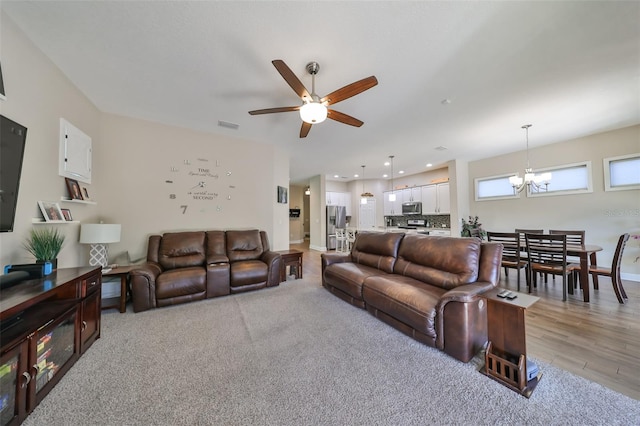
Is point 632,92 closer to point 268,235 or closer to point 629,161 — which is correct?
point 629,161

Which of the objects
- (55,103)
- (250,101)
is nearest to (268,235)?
(250,101)

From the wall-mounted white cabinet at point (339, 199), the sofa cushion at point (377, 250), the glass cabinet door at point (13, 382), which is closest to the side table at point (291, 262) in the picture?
the sofa cushion at point (377, 250)

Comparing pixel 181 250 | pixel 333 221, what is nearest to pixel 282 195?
pixel 181 250

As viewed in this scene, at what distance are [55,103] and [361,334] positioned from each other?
4103 mm

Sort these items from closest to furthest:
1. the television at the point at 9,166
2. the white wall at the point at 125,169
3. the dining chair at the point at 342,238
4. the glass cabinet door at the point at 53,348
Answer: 1. the glass cabinet door at the point at 53,348
2. the television at the point at 9,166
3. the white wall at the point at 125,169
4. the dining chair at the point at 342,238

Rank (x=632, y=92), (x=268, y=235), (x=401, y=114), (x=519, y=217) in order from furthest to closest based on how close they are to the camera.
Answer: (x=519, y=217) → (x=268, y=235) → (x=401, y=114) → (x=632, y=92)

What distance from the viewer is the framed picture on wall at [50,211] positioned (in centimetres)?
216

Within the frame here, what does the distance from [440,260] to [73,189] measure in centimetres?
446

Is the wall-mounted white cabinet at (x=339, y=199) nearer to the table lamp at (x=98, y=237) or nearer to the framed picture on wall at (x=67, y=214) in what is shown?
the table lamp at (x=98, y=237)

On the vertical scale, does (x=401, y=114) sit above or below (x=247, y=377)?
above

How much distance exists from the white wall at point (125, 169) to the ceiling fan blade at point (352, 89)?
271 centimetres

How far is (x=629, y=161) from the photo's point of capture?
159 inches

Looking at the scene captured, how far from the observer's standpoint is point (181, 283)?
3.01 metres

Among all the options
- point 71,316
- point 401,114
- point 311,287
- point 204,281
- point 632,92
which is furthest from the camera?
point 311,287
